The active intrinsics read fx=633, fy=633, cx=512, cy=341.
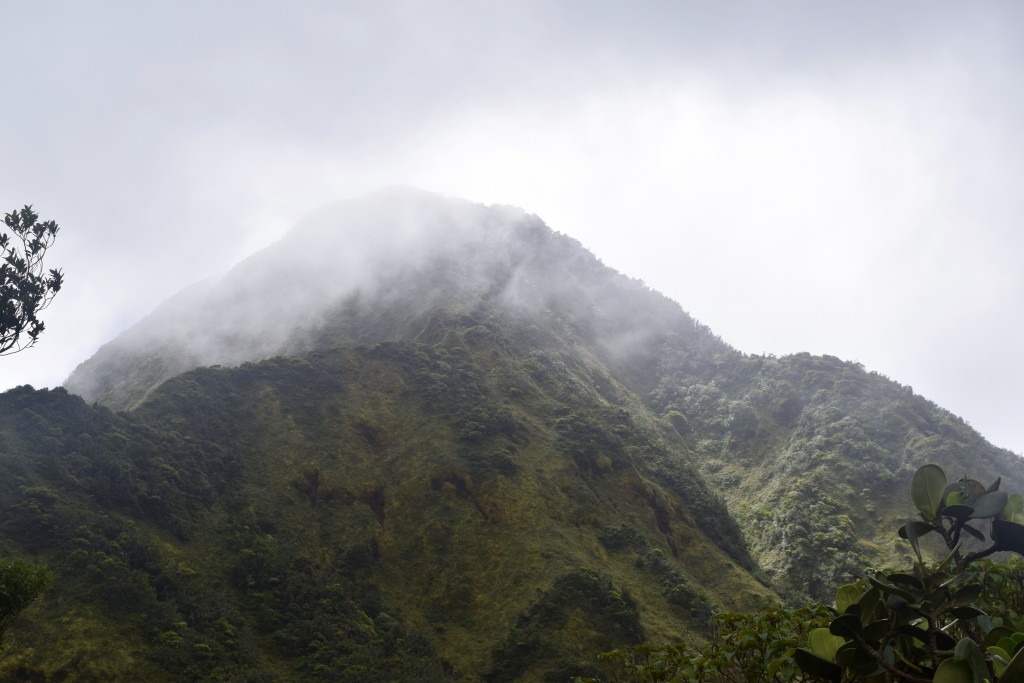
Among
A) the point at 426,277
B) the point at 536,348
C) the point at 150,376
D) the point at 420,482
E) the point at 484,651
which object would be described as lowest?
the point at 484,651

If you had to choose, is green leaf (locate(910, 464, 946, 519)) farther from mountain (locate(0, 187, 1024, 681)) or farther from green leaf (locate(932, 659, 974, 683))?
mountain (locate(0, 187, 1024, 681))

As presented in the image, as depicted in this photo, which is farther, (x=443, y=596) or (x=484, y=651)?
(x=443, y=596)

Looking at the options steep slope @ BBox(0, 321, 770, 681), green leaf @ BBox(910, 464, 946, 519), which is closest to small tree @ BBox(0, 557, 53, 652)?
steep slope @ BBox(0, 321, 770, 681)

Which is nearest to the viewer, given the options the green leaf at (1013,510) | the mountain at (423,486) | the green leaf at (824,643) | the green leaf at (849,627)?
the green leaf at (849,627)

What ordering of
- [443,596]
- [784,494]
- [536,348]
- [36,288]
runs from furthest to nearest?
[536,348] → [784,494] → [443,596] → [36,288]

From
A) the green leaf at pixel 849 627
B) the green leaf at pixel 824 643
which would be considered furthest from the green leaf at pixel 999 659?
the green leaf at pixel 824 643

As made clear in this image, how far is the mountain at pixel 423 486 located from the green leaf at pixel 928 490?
22247mm

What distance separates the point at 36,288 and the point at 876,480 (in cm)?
5372

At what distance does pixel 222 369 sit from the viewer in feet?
144

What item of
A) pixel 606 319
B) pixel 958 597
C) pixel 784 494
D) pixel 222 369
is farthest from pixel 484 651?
pixel 606 319

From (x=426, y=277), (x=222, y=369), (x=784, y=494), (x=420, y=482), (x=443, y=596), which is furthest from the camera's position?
(x=426, y=277)

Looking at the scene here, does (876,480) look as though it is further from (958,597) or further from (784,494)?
(958,597)

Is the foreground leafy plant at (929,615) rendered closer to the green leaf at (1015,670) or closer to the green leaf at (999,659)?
the green leaf at (999,659)

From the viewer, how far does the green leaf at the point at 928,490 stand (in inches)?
175
